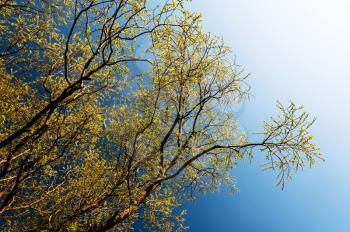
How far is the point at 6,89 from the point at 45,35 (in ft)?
6.09

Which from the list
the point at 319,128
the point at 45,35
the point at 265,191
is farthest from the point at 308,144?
the point at 319,128

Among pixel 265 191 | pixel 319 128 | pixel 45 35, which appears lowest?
pixel 45 35

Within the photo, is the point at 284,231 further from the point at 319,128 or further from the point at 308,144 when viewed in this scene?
the point at 308,144

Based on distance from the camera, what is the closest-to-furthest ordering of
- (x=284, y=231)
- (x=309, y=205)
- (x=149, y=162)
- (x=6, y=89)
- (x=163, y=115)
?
(x=6, y=89) → (x=149, y=162) → (x=163, y=115) → (x=284, y=231) → (x=309, y=205)

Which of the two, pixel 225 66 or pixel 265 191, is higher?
pixel 265 191

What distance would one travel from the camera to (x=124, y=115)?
15.4 meters

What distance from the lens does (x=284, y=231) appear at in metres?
144

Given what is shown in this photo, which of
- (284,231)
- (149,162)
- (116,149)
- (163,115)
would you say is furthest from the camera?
(284,231)

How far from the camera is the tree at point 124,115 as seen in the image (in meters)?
9.20

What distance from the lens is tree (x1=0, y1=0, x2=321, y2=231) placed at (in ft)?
30.2

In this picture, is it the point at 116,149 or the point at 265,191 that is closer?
the point at 116,149

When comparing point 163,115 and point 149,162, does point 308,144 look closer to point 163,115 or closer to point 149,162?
point 149,162

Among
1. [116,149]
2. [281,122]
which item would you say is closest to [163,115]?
[116,149]

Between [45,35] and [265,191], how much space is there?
141966 millimetres
